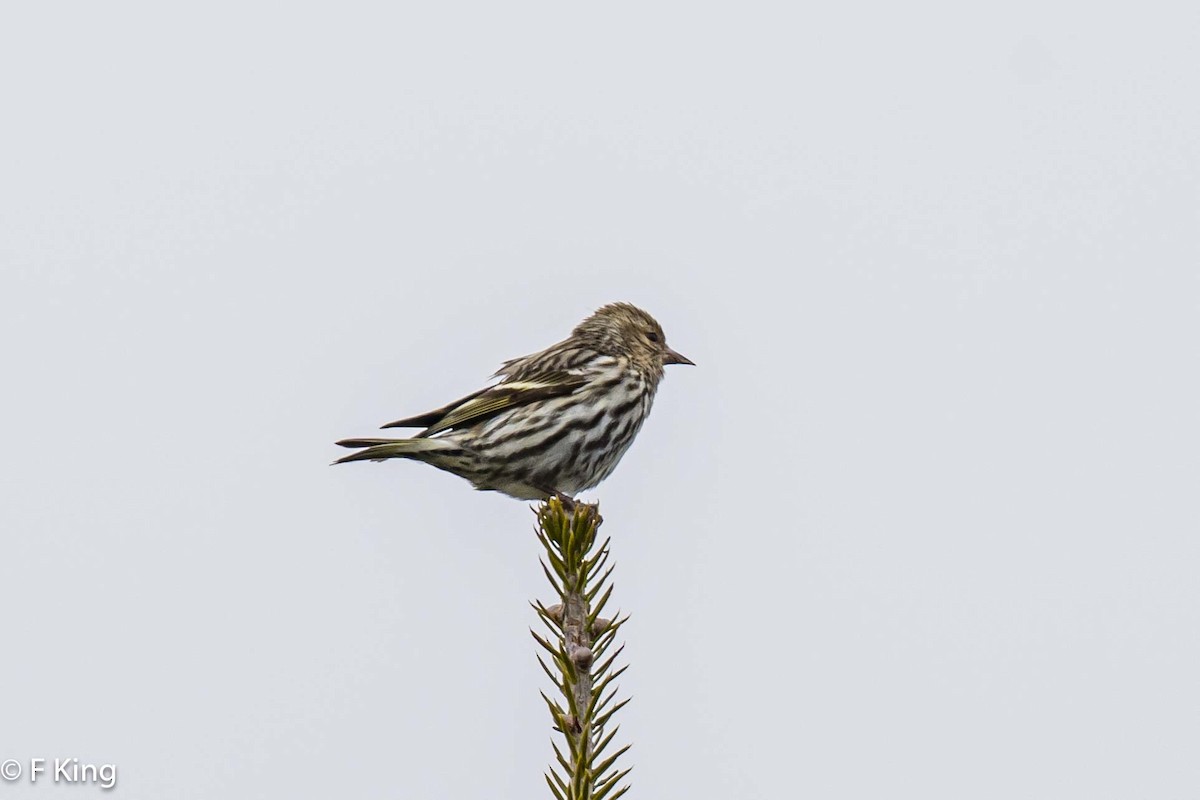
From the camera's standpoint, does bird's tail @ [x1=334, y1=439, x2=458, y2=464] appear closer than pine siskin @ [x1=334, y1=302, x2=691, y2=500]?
Yes

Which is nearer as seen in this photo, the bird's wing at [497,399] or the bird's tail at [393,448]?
the bird's tail at [393,448]

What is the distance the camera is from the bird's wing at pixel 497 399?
26.4 ft

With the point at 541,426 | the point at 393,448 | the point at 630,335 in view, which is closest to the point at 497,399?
the point at 541,426

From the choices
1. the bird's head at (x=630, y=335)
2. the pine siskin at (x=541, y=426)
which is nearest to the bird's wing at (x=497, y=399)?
the pine siskin at (x=541, y=426)

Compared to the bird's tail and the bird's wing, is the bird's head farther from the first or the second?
the bird's tail

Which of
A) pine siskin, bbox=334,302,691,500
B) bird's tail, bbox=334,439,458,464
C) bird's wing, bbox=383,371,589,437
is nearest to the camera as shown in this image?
bird's tail, bbox=334,439,458,464

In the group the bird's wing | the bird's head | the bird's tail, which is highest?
the bird's head

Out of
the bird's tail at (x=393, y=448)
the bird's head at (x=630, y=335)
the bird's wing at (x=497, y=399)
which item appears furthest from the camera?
the bird's head at (x=630, y=335)

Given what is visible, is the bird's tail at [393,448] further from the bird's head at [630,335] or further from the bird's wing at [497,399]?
the bird's head at [630,335]

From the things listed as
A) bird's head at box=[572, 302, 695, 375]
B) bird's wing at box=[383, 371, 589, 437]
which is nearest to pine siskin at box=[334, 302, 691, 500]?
bird's wing at box=[383, 371, 589, 437]

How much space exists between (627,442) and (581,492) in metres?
0.41

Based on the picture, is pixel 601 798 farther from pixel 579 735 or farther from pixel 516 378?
pixel 516 378

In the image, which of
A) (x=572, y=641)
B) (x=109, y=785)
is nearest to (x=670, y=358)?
(x=109, y=785)

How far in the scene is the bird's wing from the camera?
8.04m
